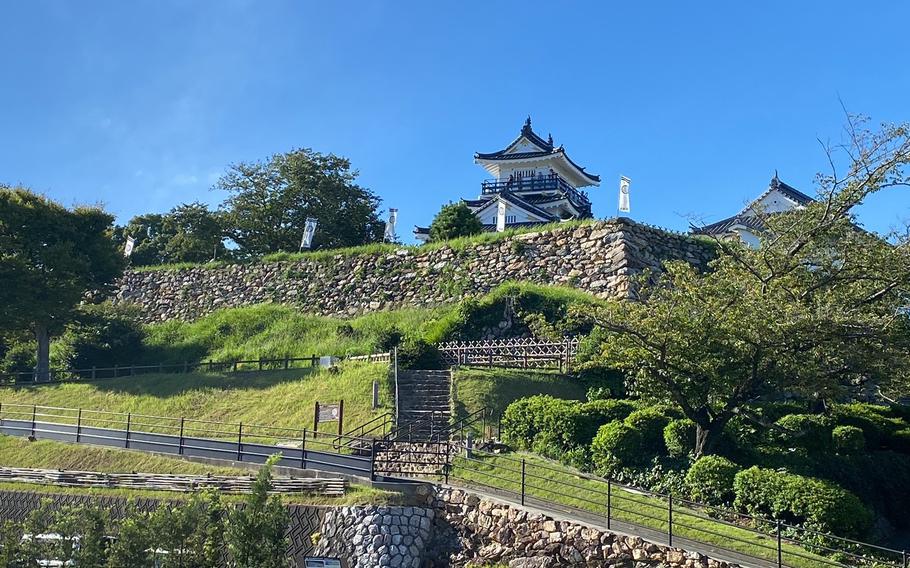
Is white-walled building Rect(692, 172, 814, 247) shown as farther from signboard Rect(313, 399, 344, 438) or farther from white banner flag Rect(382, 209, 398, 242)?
signboard Rect(313, 399, 344, 438)

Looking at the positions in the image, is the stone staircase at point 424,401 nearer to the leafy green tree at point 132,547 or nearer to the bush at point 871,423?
the bush at point 871,423

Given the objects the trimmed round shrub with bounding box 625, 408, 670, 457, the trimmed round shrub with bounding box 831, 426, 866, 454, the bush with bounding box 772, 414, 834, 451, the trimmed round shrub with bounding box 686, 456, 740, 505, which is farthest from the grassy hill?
the trimmed round shrub with bounding box 831, 426, 866, 454

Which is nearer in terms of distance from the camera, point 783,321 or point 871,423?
point 783,321

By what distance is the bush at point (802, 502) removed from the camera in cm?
1315

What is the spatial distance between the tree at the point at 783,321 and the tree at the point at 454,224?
20.8 m

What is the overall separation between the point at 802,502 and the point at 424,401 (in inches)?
467

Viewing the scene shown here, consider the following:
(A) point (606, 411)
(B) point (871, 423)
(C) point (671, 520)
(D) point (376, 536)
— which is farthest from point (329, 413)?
(B) point (871, 423)

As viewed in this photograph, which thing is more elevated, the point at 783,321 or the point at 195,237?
the point at 195,237

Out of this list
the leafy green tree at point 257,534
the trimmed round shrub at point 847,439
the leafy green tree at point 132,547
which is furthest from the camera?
the trimmed round shrub at point 847,439

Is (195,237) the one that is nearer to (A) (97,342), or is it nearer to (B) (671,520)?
(A) (97,342)

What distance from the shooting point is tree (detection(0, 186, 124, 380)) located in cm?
3066

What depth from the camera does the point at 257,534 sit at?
1028 cm

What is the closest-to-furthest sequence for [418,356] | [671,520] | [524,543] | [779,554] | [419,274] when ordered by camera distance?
[779,554], [671,520], [524,543], [418,356], [419,274]

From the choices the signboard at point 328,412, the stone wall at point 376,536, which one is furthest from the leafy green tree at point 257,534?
the signboard at point 328,412
